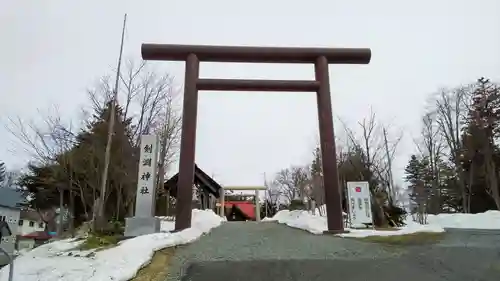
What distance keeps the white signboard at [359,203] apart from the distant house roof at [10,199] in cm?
2532

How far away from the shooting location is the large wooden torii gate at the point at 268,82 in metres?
10.6

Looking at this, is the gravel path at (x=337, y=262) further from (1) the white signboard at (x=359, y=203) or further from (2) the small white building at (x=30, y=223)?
(2) the small white building at (x=30, y=223)

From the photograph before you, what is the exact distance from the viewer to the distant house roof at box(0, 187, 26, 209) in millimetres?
27489

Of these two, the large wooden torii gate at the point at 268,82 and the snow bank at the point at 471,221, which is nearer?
the large wooden torii gate at the point at 268,82

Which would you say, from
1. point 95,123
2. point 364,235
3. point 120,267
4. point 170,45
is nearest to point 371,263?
point 364,235

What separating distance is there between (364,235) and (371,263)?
341 centimetres

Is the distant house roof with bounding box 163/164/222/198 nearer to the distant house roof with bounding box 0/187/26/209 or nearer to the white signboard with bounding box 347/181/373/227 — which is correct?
the white signboard with bounding box 347/181/373/227

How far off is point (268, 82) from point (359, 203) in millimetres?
5503

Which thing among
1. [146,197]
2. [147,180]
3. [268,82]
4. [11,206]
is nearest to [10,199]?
[11,206]

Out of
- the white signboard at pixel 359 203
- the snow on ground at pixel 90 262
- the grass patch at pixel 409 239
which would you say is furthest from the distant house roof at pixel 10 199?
the grass patch at pixel 409 239

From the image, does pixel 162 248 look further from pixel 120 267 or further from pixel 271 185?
pixel 271 185

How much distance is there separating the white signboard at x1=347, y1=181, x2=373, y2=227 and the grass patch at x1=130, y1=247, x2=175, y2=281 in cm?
799

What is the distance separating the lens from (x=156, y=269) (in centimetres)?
569

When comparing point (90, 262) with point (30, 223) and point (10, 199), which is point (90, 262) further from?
point (30, 223)
